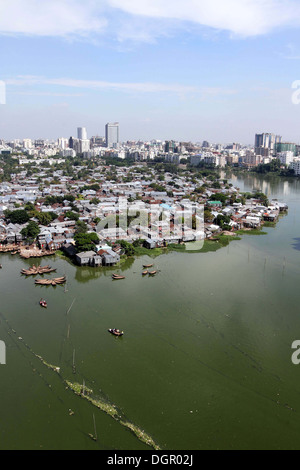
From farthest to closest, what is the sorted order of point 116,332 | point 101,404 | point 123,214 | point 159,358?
1. point 123,214
2. point 116,332
3. point 159,358
4. point 101,404

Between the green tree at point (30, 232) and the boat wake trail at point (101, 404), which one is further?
the green tree at point (30, 232)

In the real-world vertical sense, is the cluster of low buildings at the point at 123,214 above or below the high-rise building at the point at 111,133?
below

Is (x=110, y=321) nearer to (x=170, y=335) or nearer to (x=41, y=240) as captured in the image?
(x=170, y=335)

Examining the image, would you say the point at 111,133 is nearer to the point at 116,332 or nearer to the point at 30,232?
the point at 30,232

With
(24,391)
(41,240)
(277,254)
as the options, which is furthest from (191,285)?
(41,240)

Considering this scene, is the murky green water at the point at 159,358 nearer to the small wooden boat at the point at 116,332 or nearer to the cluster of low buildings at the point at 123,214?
the small wooden boat at the point at 116,332

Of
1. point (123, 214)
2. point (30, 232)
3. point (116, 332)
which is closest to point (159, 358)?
point (116, 332)

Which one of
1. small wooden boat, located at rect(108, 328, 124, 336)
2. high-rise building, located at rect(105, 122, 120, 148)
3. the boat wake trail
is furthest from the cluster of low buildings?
high-rise building, located at rect(105, 122, 120, 148)

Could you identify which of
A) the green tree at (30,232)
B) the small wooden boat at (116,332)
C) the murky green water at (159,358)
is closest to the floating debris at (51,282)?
the murky green water at (159,358)

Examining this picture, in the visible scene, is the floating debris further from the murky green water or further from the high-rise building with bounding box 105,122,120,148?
the high-rise building with bounding box 105,122,120,148
